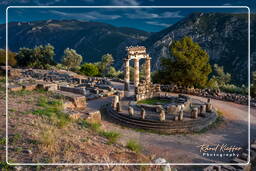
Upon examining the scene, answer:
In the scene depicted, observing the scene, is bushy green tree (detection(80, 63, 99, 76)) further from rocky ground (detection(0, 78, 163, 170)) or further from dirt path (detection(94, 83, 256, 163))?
rocky ground (detection(0, 78, 163, 170))

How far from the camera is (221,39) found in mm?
98562

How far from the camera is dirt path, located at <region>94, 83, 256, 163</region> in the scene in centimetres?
1328

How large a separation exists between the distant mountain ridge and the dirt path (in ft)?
174

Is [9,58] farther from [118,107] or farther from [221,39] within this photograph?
[221,39]

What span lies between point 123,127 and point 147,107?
3619 millimetres

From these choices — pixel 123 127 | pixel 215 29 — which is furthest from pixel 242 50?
pixel 123 127

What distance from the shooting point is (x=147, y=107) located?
2073 centimetres

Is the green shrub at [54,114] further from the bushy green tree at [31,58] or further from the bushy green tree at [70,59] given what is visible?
the bushy green tree at [70,59]

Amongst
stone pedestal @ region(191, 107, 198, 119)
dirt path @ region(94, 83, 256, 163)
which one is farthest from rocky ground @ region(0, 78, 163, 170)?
stone pedestal @ region(191, 107, 198, 119)

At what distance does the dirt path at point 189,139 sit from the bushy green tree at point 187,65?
1117 cm

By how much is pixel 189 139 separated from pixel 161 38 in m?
96.9

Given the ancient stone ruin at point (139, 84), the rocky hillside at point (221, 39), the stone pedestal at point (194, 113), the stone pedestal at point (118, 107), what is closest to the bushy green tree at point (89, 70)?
the ancient stone ruin at point (139, 84)

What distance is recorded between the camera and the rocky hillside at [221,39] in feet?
282

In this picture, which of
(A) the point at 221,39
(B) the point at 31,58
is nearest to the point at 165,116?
(B) the point at 31,58
